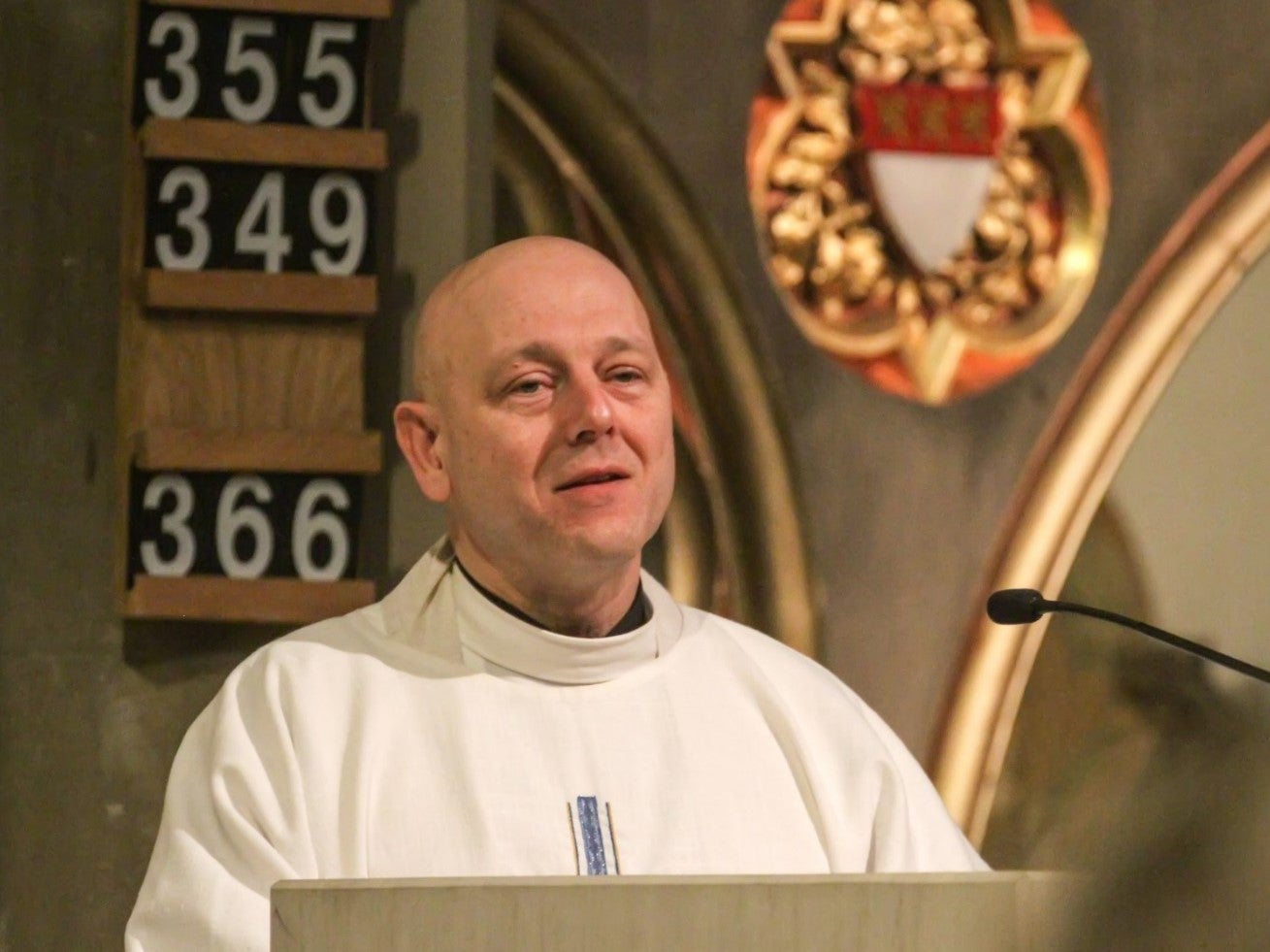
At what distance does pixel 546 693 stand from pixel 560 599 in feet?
0.35

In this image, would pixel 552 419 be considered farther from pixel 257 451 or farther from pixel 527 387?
pixel 257 451

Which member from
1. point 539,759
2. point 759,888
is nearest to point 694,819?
point 539,759

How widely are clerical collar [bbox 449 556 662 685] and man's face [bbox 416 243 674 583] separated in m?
0.05

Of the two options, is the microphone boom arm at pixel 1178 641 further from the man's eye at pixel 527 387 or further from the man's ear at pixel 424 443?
the man's ear at pixel 424 443

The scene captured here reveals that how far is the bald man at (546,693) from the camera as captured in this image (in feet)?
6.76

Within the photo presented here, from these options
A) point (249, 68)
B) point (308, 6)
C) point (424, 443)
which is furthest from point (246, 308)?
point (424, 443)

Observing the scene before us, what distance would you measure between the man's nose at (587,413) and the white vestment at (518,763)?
0.22 metres

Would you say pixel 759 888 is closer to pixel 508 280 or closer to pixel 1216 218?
pixel 508 280

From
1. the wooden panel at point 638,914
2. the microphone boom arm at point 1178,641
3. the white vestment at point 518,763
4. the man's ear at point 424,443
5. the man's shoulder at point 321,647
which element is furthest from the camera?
the man's ear at point 424,443

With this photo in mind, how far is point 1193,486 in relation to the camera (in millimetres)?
4770

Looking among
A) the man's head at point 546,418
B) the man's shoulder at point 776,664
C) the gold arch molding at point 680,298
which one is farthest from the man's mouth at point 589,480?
the gold arch molding at point 680,298

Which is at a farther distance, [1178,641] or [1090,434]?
[1090,434]

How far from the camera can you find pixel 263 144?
134 inches

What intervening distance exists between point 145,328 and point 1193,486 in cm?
258
